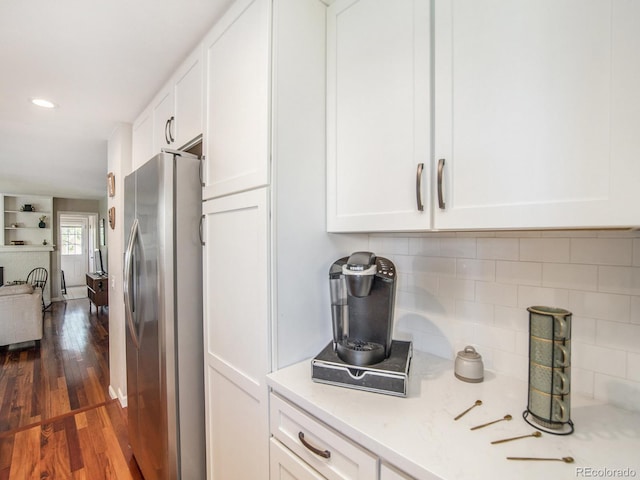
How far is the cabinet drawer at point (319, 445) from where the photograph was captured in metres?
0.81

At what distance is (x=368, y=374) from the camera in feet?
3.29

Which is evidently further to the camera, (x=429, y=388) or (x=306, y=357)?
(x=306, y=357)

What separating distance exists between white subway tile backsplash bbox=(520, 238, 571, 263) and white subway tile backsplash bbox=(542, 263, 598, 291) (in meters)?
0.02

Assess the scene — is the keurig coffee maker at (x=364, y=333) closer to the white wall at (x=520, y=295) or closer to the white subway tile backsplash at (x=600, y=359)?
the white wall at (x=520, y=295)

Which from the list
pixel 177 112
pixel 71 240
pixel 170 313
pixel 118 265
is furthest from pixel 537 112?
pixel 71 240

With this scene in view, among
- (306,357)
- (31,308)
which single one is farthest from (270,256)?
(31,308)

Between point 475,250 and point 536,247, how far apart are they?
19 cm

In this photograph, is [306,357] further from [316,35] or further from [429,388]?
[316,35]

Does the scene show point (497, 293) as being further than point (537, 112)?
Yes

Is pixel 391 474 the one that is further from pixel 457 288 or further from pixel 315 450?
pixel 457 288

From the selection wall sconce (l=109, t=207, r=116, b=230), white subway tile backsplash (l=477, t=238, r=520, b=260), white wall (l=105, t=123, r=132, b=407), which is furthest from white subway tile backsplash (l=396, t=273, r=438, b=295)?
wall sconce (l=109, t=207, r=116, b=230)

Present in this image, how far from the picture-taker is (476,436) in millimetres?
772

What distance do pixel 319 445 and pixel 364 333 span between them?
0.41 meters

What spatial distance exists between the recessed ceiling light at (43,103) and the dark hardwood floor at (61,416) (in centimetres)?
235
